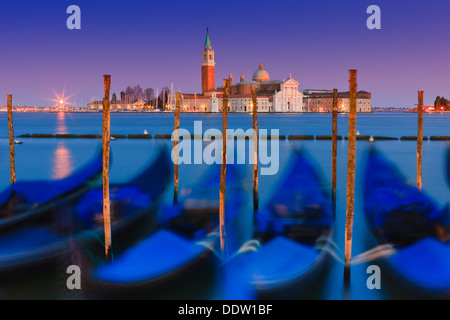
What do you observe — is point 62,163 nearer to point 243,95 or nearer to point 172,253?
point 172,253

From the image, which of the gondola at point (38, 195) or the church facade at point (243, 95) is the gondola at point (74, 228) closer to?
the gondola at point (38, 195)

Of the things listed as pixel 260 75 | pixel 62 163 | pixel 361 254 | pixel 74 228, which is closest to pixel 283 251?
pixel 361 254

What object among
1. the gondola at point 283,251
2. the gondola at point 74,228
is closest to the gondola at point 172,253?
the gondola at point 283,251

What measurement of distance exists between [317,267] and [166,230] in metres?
3.23

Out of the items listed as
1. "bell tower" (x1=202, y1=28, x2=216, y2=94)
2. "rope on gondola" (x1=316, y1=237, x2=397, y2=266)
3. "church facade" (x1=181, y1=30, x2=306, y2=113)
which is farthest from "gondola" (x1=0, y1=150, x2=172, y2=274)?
"bell tower" (x1=202, y1=28, x2=216, y2=94)

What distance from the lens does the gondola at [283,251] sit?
6.81 meters

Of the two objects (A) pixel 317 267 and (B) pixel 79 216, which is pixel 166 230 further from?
(A) pixel 317 267

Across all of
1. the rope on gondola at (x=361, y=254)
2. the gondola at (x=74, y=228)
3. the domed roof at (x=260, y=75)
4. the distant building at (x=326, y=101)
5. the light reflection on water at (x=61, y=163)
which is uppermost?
the domed roof at (x=260, y=75)

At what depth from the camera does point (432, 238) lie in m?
8.59

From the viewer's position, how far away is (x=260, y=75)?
126 meters

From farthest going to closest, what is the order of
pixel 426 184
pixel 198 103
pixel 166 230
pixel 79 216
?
pixel 198 103 → pixel 426 184 → pixel 79 216 → pixel 166 230

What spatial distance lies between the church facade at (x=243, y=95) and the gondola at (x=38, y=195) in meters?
96.1

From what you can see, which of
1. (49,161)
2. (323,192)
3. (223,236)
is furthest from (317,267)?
(49,161)

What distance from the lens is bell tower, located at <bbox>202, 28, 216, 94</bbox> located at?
117375 millimetres
